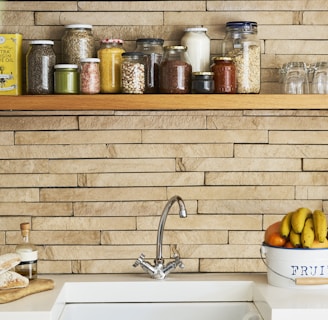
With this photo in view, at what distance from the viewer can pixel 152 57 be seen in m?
2.81

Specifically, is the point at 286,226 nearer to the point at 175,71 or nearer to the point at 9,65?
the point at 175,71

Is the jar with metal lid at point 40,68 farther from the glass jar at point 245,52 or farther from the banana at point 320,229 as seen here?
the banana at point 320,229

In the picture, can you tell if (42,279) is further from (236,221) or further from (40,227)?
(236,221)

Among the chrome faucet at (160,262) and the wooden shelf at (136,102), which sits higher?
the wooden shelf at (136,102)

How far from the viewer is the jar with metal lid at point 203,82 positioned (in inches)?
108

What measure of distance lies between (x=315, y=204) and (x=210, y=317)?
0.60 meters

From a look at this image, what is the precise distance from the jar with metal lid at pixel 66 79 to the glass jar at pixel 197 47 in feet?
1.37

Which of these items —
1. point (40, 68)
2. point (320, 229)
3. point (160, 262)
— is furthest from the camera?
point (160, 262)

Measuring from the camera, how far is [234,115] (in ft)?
9.79

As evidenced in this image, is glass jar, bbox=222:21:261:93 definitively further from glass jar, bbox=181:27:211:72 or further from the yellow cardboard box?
the yellow cardboard box

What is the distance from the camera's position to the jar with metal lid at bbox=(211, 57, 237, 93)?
273 cm

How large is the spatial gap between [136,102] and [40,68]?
0.37 m

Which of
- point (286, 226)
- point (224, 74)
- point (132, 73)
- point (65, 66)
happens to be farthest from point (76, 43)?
point (286, 226)

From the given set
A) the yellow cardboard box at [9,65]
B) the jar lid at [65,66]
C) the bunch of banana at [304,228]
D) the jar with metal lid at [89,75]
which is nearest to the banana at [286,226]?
→ the bunch of banana at [304,228]
